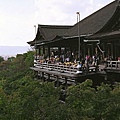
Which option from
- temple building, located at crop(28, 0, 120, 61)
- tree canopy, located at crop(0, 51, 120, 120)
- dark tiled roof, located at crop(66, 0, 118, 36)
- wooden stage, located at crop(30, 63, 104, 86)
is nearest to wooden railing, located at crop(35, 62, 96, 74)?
wooden stage, located at crop(30, 63, 104, 86)

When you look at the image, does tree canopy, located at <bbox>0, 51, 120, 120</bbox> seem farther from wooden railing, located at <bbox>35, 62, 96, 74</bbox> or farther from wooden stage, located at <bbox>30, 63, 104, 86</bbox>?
wooden railing, located at <bbox>35, 62, 96, 74</bbox>

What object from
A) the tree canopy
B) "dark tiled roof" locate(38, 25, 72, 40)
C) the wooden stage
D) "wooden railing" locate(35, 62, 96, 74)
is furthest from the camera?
"dark tiled roof" locate(38, 25, 72, 40)

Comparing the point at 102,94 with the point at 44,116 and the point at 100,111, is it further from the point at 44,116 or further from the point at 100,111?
the point at 44,116

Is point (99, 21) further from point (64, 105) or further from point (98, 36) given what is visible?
point (64, 105)

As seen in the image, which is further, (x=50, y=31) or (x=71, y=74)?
(x=50, y=31)

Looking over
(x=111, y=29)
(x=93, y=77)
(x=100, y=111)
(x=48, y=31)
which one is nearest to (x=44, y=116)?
(x=100, y=111)

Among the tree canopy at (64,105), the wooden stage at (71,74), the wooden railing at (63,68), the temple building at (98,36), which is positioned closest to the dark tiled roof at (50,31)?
the temple building at (98,36)

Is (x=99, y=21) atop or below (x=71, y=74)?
atop

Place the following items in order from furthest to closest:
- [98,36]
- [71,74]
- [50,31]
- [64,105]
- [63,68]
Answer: [50,31] → [63,68] → [71,74] → [98,36] → [64,105]

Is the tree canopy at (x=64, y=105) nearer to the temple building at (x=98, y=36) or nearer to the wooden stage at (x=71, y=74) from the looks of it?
the wooden stage at (x=71, y=74)

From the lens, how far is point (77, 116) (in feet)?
32.8

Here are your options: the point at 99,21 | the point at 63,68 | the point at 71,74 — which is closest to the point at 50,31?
the point at 99,21

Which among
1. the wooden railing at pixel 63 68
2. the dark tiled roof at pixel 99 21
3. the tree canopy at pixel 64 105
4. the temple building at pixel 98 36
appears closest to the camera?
the tree canopy at pixel 64 105

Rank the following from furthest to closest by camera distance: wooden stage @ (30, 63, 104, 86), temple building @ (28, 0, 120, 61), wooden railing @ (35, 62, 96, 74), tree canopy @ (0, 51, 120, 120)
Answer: temple building @ (28, 0, 120, 61), wooden railing @ (35, 62, 96, 74), wooden stage @ (30, 63, 104, 86), tree canopy @ (0, 51, 120, 120)
